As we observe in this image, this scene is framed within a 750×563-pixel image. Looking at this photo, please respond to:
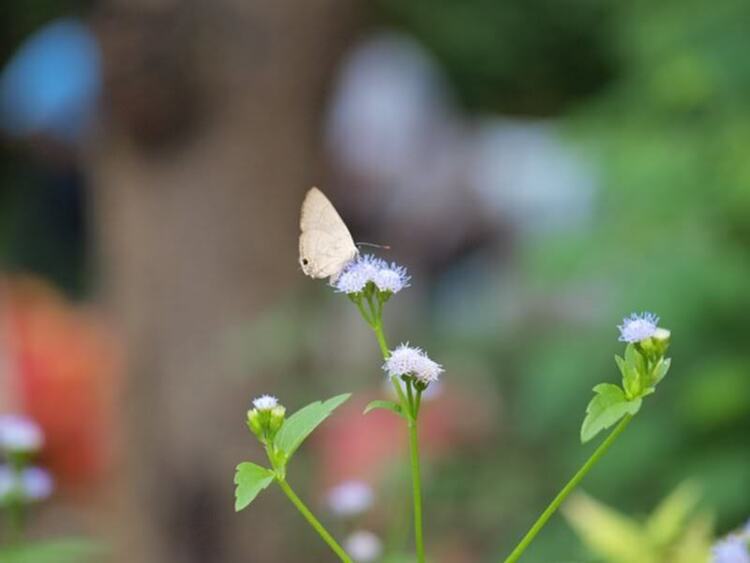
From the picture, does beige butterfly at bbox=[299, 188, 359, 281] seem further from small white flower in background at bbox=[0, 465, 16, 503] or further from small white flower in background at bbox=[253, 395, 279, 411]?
small white flower in background at bbox=[0, 465, 16, 503]

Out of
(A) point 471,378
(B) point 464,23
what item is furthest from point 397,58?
(A) point 471,378

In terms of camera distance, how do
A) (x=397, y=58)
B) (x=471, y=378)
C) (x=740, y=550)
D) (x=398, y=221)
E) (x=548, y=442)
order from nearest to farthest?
(x=740, y=550), (x=548, y=442), (x=471, y=378), (x=398, y=221), (x=397, y=58)

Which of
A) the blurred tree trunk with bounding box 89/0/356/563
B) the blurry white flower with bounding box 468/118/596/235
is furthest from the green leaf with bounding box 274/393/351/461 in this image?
the blurry white flower with bounding box 468/118/596/235

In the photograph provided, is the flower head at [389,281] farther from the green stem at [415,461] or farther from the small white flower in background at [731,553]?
the small white flower in background at [731,553]

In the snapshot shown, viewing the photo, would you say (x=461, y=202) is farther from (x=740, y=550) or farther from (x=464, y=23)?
(x=740, y=550)

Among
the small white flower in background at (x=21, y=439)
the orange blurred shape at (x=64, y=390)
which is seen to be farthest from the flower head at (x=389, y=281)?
the orange blurred shape at (x=64, y=390)

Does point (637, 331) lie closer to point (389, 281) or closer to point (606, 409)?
point (606, 409)
